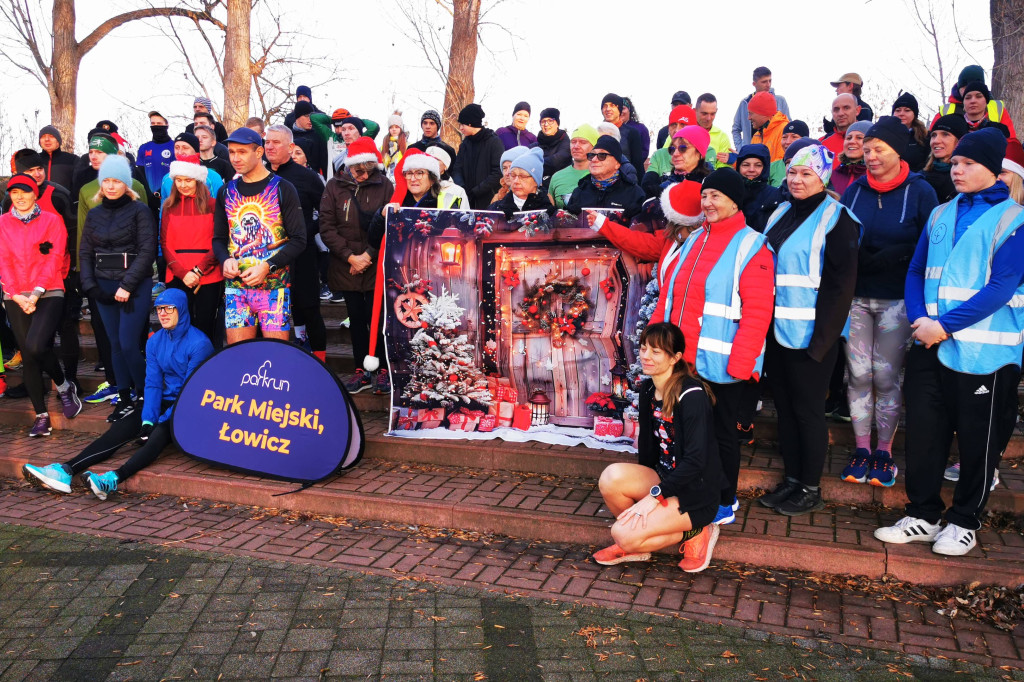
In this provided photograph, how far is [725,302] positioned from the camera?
14.6 feet

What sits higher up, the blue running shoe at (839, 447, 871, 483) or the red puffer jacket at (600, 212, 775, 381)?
the red puffer jacket at (600, 212, 775, 381)

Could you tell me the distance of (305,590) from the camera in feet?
13.8

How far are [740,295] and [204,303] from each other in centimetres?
444

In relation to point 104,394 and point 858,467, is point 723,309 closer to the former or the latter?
point 858,467

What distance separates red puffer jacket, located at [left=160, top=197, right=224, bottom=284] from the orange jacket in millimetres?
5346

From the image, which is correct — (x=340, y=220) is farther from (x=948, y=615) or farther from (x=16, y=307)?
(x=948, y=615)

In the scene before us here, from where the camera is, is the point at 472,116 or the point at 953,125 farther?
the point at 472,116

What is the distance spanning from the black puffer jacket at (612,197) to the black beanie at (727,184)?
1190 millimetres

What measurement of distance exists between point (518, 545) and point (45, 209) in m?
5.82

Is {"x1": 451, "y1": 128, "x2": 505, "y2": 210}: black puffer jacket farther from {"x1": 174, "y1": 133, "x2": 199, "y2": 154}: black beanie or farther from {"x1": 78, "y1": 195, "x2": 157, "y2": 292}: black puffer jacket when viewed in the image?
{"x1": 78, "y1": 195, "x2": 157, "y2": 292}: black puffer jacket

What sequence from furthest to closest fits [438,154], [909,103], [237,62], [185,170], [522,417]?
[237,62] → [909,103] → [438,154] → [185,170] → [522,417]

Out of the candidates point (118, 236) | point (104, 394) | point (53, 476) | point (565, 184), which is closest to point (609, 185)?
point (565, 184)

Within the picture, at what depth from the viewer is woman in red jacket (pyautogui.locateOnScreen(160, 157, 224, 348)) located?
6613 millimetres

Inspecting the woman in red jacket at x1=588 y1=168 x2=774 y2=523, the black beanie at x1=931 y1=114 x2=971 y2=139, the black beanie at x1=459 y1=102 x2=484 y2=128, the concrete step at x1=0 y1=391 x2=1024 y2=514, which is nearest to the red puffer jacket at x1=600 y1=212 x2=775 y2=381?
the woman in red jacket at x1=588 y1=168 x2=774 y2=523
